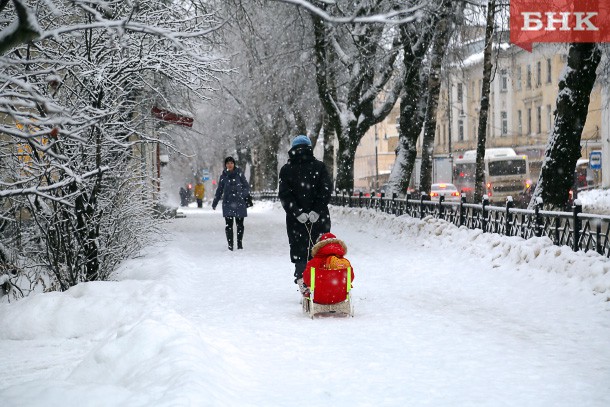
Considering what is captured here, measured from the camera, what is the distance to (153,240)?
44.5ft

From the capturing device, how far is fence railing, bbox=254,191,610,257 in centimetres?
1073

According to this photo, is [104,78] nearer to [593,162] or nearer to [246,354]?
[246,354]

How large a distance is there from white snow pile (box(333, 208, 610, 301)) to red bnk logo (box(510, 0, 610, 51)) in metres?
4.85

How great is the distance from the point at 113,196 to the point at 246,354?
17.0 ft

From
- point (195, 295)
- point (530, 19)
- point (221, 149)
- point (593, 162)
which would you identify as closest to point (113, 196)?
point (195, 295)

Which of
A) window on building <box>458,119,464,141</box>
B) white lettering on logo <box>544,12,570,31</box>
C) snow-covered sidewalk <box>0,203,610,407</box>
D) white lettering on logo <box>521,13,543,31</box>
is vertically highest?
window on building <box>458,119,464,141</box>

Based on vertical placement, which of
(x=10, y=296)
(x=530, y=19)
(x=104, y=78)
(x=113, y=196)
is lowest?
(x=10, y=296)

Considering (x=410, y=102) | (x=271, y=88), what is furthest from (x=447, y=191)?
(x=410, y=102)

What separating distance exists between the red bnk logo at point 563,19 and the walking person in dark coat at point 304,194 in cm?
876

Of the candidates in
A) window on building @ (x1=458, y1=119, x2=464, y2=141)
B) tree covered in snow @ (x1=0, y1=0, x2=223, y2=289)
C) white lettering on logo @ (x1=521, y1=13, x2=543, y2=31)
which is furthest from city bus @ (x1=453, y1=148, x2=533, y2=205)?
tree covered in snow @ (x1=0, y1=0, x2=223, y2=289)

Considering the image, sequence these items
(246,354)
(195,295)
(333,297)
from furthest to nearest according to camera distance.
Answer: (195,295) → (333,297) → (246,354)

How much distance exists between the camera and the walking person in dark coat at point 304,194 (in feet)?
32.3

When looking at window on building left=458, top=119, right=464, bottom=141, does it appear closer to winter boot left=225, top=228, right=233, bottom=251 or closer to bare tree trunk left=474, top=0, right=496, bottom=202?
bare tree trunk left=474, top=0, right=496, bottom=202

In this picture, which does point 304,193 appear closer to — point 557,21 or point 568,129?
point 568,129
